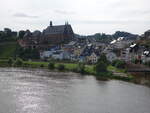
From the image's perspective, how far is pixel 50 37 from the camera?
78500 mm

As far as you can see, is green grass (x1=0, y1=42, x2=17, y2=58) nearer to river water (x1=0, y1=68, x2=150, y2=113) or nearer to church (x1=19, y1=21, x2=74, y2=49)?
church (x1=19, y1=21, x2=74, y2=49)

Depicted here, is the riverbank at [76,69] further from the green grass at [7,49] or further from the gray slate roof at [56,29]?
the gray slate roof at [56,29]

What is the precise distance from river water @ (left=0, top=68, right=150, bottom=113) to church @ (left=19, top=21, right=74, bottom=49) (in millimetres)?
41905

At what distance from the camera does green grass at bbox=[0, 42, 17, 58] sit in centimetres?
7006

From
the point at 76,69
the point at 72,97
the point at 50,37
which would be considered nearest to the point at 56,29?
the point at 50,37

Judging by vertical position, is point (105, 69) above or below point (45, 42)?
below

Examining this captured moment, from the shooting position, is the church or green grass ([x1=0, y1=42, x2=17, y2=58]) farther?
the church

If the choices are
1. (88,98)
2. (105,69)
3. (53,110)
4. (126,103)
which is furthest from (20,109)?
(105,69)

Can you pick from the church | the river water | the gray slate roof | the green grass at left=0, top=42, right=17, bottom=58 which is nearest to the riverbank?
the river water

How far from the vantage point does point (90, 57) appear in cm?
5659

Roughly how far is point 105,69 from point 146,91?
12.6 m

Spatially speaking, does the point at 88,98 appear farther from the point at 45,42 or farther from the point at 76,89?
the point at 45,42

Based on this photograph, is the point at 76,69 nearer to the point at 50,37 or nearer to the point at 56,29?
the point at 50,37

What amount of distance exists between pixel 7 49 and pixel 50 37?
1215cm
